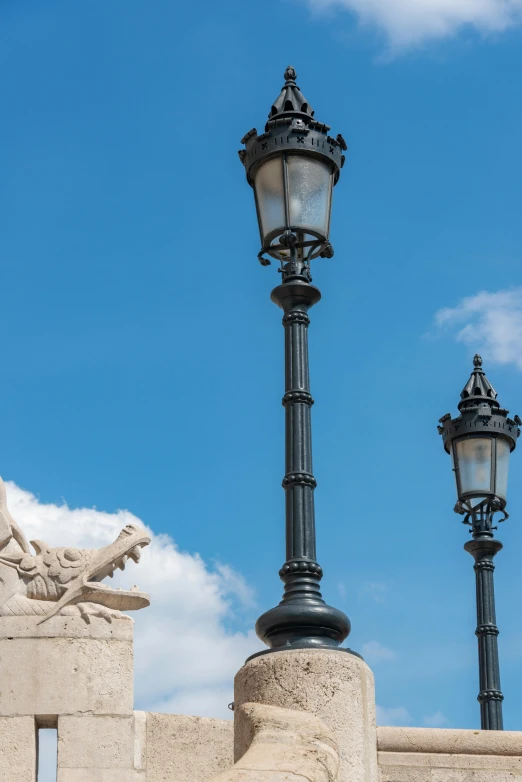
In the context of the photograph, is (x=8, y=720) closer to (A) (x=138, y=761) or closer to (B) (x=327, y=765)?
(A) (x=138, y=761)

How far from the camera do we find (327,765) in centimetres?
726

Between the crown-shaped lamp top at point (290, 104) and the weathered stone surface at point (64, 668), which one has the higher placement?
the crown-shaped lamp top at point (290, 104)

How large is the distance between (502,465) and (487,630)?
136cm

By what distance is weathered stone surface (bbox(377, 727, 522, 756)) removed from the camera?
28.1ft

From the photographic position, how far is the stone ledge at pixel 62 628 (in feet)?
37.3

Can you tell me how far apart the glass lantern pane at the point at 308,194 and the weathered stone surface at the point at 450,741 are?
297 centimetres

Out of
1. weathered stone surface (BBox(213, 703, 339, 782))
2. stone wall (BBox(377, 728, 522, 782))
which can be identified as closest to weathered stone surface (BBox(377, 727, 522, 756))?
stone wall (BBox(377, 728, 522, 782))

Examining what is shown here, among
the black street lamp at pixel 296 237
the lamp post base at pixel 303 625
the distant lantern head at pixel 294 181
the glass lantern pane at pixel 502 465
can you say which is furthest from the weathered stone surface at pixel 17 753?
the glass lantern pane at pixel 502 465

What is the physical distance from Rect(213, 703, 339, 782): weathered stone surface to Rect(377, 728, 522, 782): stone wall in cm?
87

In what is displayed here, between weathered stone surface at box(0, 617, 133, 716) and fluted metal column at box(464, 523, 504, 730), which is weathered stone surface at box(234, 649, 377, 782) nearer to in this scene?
weathered stone surface at box(0, 617, 133, 716)

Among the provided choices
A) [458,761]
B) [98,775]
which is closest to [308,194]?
[458,761]

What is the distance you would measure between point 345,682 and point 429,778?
1008 mm

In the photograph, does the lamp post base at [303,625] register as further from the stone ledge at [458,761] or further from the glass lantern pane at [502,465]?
the glass lantern pane at [502,465]

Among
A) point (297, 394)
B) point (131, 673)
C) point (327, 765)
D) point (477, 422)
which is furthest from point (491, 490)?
point (327, 765)
